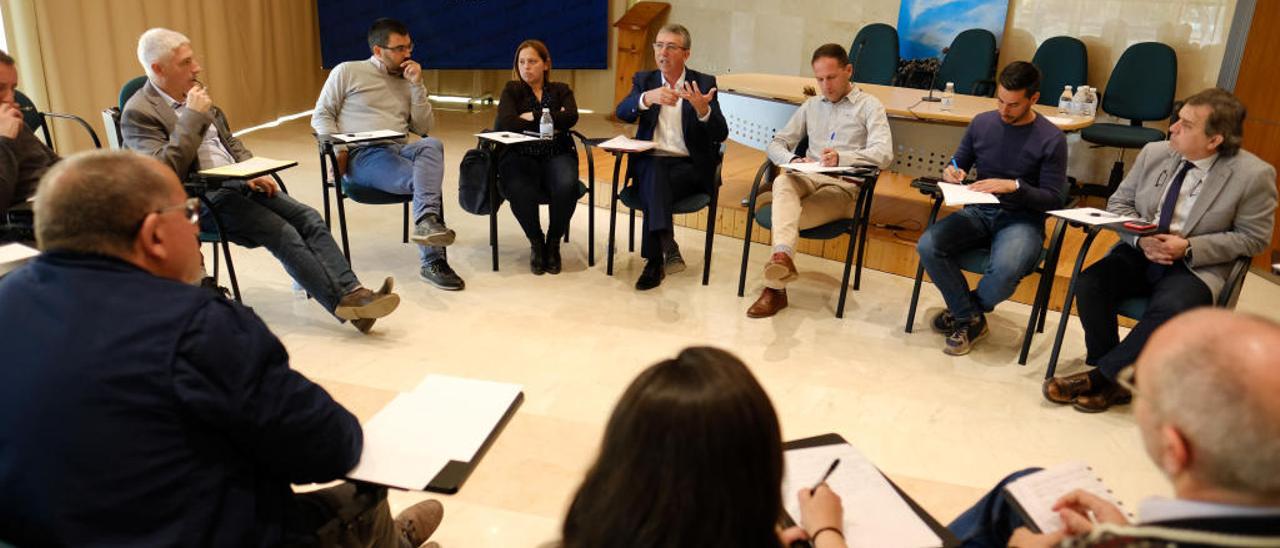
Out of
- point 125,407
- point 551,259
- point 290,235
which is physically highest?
point 125,407

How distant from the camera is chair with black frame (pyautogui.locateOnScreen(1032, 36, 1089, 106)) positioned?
605 centimetres

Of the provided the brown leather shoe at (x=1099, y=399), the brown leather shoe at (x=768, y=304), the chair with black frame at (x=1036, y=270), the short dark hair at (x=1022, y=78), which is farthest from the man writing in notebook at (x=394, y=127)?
the brown leather shoe at (x=1099, y=399)

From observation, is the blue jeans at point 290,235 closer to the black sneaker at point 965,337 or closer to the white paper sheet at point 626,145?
the white paper sheet at point 626,145

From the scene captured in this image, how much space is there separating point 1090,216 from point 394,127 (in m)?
3.22

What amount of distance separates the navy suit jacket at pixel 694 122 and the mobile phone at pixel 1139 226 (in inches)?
70.4

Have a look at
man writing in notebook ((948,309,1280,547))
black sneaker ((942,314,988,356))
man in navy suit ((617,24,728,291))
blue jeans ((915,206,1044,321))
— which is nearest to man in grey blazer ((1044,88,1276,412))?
blue jeans ((915,206,1044,321))

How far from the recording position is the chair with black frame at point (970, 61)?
21.1ft

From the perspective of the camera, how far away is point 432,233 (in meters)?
3.87

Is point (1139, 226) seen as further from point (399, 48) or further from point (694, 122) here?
point (399, 48)

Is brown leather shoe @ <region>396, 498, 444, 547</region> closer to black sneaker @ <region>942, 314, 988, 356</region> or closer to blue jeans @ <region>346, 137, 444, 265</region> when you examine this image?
blue jeans @ <region>346, 137, 444, 265</region>

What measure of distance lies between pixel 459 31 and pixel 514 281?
4974mm

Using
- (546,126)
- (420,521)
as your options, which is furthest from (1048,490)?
(546,126)

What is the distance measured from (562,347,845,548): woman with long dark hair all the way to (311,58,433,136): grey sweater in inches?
142

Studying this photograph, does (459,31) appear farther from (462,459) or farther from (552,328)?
(462,459)
